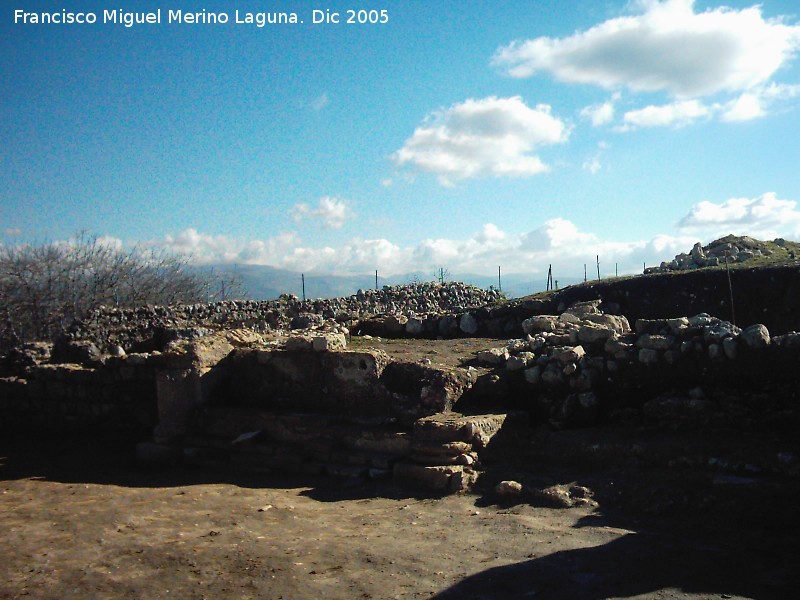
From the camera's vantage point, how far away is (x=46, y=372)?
470 inches

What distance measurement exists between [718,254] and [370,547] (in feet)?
66.7

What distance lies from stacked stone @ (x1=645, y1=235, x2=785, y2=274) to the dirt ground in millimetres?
16104

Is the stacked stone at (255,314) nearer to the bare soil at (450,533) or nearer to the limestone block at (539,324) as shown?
the limestone block at (539,324)

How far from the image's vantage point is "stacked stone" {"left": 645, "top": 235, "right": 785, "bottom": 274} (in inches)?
812

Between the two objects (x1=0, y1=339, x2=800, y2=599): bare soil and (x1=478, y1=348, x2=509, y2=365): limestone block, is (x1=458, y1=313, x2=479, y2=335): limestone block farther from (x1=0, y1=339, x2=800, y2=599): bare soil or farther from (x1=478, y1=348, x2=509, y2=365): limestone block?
(x1=0, y1=339, x2=800, y2=599): bare soil

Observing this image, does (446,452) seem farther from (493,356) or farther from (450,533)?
(493,356)

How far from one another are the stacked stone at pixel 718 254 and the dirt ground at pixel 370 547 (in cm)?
1610

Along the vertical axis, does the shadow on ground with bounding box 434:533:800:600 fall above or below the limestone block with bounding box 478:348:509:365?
below

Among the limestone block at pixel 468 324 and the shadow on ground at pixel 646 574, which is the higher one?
the limestone block at pixel 468 324

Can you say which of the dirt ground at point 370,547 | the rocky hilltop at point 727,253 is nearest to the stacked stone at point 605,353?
the dirt ground at point 370,547

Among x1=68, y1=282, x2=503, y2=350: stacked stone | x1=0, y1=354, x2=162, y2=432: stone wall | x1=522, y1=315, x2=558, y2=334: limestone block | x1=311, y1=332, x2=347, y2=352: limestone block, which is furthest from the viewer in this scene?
x1=68, y1=282, x2=503, y2=350: stacked stone

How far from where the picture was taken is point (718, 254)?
22.2 meters

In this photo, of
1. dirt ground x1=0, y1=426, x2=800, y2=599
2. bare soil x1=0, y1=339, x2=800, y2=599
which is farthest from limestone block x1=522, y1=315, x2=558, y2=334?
dirt ground x1=0, y1=426, x2=800, y2=599

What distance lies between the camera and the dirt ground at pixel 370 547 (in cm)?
459
